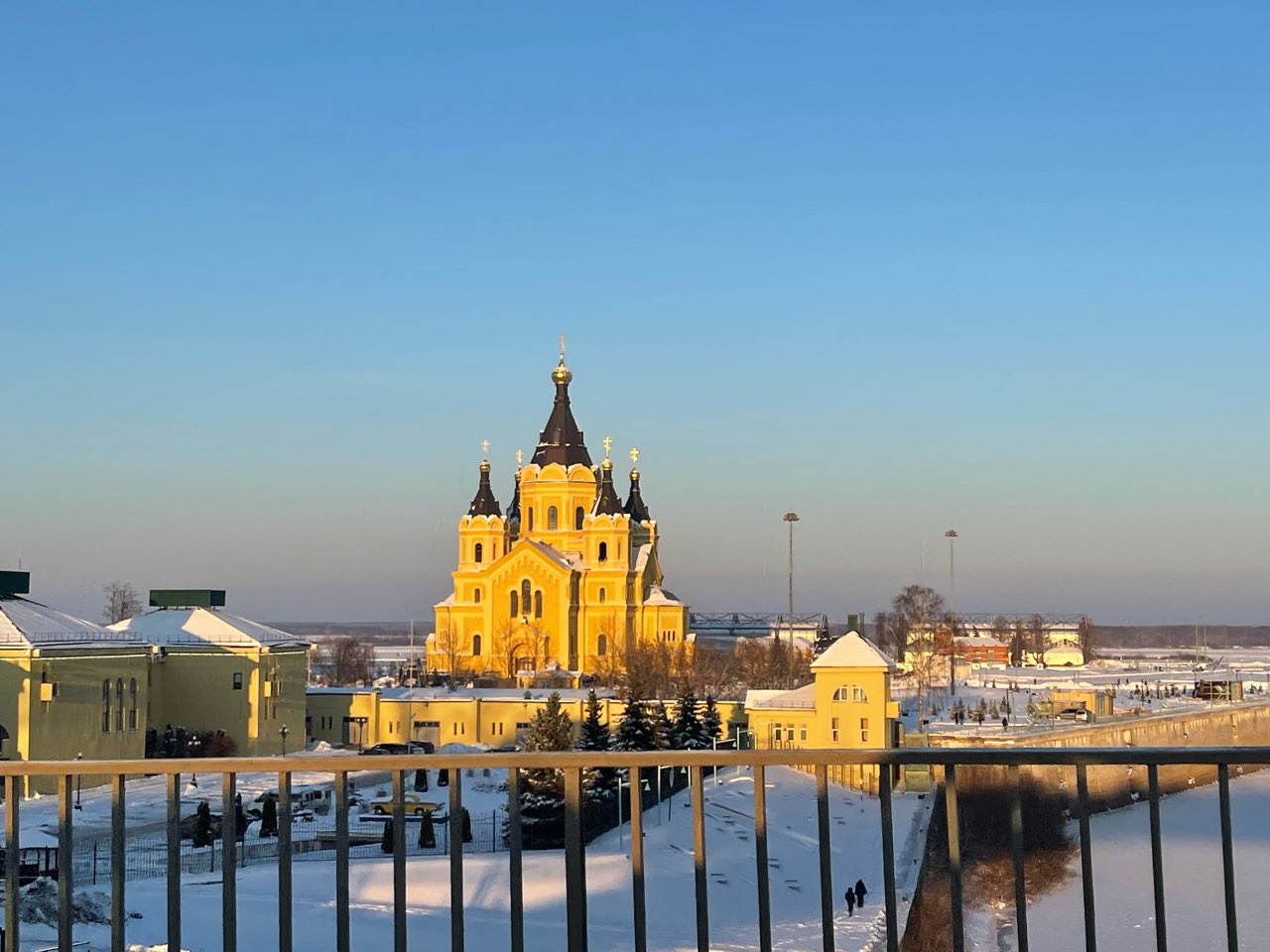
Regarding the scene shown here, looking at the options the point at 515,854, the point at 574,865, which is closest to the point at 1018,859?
the point at 574,865

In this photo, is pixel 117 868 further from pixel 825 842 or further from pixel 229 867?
pixel 825 842

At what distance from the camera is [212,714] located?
38938 mm

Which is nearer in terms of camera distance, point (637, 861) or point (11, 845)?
point (637, 861)

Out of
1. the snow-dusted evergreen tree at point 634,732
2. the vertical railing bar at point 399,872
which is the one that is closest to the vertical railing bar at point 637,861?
the vertical railing bar at point 399,872

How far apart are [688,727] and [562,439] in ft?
116

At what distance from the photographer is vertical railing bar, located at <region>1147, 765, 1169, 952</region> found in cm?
406

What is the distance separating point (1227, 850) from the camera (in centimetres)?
410

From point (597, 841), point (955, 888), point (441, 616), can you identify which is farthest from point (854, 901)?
point (441, 616)

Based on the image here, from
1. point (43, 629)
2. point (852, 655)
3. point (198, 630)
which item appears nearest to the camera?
point (43, 629)

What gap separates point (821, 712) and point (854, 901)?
2238 centimetres

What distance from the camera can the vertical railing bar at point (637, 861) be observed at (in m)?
4.24

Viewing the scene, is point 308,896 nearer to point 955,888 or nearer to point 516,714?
point 955,888

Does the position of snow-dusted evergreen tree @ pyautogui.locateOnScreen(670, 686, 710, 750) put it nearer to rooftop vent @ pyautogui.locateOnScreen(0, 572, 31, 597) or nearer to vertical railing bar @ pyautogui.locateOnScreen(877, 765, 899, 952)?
rooftop vent @ pyautogui.locateOnScreen(0, 572, 31, 597)

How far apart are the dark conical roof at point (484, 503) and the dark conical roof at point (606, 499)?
4.96m
